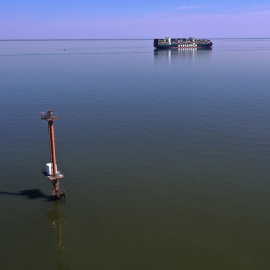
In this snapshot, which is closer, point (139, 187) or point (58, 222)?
point (58, 222)

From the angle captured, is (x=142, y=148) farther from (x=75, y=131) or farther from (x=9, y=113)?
(x=9, y=113)

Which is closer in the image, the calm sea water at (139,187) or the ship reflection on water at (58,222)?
the ship reflection on water at (58,222)

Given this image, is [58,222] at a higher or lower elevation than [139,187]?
lower

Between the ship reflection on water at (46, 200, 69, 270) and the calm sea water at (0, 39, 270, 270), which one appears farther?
the calm sea water at (0, 39, 270, 270)
